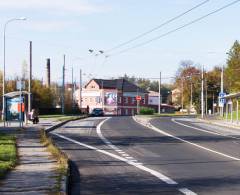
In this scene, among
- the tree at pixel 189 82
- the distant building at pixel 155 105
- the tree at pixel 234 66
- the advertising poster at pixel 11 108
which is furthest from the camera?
the distant building at pixel 155 105

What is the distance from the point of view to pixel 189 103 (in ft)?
474

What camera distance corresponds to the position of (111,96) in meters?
153

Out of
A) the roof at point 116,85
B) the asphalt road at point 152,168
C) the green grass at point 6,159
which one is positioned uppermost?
the roof at point 116,85

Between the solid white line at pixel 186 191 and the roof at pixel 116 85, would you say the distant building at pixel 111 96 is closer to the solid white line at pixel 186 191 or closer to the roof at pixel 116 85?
the roof at pixel 116 85

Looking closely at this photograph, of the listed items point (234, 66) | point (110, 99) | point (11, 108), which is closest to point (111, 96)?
point (110, 99)

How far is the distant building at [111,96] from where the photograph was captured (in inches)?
6014

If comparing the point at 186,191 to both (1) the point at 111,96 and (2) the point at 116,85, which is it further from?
(2) the point at 116,85

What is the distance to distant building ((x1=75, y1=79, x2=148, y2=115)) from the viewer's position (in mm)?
152750

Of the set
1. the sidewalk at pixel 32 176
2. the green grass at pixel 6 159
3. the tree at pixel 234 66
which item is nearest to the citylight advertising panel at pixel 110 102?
the tree at pixel 234 66

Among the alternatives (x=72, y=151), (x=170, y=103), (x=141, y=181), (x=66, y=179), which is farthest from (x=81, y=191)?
(x=170, y=103)

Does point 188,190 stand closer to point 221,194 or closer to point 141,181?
point 221,194

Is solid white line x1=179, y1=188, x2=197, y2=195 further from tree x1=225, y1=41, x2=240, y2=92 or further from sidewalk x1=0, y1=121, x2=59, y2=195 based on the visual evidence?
tree x1=225, y1=41, x2=240, y2=92

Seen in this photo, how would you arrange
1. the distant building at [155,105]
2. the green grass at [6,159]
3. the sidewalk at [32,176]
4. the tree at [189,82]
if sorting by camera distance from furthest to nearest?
the distant building at [155,105]
the tree at [189,82]
the green grass at [6,159]
the sidewalk at [32,176]

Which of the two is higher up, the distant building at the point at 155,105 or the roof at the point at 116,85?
the roof at the point at 116,85
